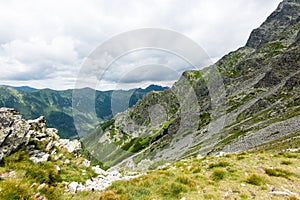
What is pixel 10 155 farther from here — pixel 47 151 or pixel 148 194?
pixel 148 194

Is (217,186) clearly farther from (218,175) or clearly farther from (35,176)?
(35,176)

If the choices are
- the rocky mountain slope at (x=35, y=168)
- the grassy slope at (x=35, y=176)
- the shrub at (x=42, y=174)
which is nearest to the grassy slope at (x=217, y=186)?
the rocky mountain slope at (x=35, y=168)

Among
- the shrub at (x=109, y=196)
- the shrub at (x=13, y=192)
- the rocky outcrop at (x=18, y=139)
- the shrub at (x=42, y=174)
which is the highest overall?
the rocky outcrop at (x=18, y=139)

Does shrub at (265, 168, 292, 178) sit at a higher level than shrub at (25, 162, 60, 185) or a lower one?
lower

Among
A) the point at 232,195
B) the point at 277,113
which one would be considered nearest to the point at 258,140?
the point at 277,113

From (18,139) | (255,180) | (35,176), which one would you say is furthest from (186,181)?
(18,139)

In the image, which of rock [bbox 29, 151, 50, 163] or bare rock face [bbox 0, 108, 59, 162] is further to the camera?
rock [bbox 29, 151, 50, 163]

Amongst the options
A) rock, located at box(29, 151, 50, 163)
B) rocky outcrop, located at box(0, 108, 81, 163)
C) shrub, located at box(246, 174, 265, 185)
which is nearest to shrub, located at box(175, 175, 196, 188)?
shrub, located at box(246, 174, 265, 185)

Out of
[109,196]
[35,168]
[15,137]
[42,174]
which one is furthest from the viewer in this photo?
[15,137]

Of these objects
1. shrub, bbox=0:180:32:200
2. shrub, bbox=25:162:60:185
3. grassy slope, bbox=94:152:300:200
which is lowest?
grassy slope, bbox=94:152:300:200

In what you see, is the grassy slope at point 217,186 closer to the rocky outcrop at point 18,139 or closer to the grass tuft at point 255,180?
the grass tuft at point 255,180

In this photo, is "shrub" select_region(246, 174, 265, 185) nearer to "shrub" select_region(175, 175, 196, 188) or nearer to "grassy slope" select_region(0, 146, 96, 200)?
"shrub" select_region(175, 175, 196, 188)

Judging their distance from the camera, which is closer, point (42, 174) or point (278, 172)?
point (278, 172)

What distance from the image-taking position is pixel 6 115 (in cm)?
1823
